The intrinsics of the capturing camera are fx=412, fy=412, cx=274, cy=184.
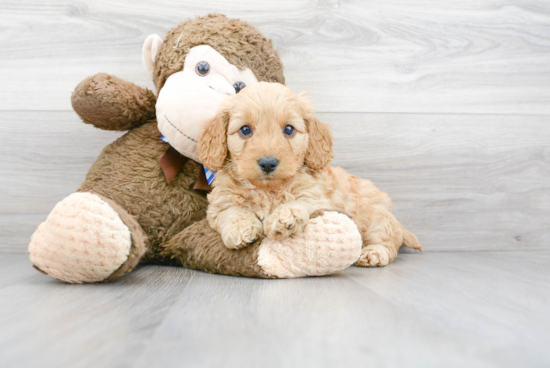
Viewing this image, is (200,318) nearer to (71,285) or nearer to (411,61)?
(71,285)

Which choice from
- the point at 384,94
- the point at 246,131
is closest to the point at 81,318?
the point at 246,131

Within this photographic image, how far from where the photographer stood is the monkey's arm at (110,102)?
1244 mm

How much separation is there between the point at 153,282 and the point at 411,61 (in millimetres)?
1342

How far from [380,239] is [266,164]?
556 millimetres

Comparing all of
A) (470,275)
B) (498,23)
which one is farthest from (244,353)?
(498,23)

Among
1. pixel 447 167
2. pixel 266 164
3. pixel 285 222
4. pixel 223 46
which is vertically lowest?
pixel 447 167

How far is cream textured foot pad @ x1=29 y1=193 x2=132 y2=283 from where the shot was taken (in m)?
0.93

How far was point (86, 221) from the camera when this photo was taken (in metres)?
0.94

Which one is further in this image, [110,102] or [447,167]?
[447,167]

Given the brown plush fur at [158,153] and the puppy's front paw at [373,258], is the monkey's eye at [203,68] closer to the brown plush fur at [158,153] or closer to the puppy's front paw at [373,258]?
the brown plush fur at [158,153]

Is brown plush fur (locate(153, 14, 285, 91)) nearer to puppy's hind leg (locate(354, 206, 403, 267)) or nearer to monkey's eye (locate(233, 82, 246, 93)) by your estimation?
monkey's eye (locate(233, 82, 246, 93))

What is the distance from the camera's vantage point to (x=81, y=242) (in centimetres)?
92

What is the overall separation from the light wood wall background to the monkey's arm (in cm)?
30

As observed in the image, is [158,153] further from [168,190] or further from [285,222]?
[285,222]
